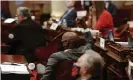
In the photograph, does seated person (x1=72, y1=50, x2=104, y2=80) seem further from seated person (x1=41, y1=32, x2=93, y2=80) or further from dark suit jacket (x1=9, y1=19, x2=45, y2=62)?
dark suit jacket (x1=9, y1=19, x2=45, y2=62)

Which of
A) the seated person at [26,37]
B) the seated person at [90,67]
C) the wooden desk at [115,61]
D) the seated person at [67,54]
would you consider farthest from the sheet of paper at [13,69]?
the seated person at [26,37]

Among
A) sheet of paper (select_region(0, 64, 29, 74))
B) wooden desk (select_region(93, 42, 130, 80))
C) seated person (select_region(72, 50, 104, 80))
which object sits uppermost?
seated person (select_region(72, 50, 104, 80))

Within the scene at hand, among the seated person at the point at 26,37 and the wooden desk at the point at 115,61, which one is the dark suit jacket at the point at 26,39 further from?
the wooden desk at the point at 115,61

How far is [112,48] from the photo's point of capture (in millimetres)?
3906

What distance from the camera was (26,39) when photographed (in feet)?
18.4

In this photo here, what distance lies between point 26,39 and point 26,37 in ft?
0.11

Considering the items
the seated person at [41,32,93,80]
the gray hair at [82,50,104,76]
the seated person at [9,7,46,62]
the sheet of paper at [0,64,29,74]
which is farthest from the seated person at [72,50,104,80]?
the seated person at [9,7,46,62]

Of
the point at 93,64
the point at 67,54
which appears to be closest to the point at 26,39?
the point at 67,54

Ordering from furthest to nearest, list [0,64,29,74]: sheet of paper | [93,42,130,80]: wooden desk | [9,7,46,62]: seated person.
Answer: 1. [9,7,46,62]: seated person
2. [93,42,130,80]: wooden desk
3. [0,64,29,74]: sheet of paper

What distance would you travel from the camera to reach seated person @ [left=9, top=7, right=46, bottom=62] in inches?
218

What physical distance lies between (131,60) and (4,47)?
2.98m

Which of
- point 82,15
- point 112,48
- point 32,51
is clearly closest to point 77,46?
point 112,48

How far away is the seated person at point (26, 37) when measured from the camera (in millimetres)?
5539

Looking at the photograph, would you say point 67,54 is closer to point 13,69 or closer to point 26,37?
point 13,69
